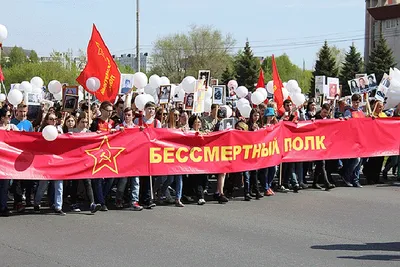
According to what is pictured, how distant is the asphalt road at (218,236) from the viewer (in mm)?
7602

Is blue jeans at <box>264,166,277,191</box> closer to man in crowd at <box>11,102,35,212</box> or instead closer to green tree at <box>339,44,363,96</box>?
man in crowd at <box>11,102,35,212</box>

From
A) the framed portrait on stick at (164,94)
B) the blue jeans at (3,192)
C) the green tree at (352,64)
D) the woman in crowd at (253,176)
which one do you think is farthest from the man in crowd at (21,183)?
the green tree at (352,64)

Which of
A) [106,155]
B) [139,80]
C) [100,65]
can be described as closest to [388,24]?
[139,80]

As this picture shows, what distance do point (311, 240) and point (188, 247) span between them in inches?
64.4

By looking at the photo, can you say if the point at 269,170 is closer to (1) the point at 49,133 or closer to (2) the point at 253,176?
(2) the point at 253,176

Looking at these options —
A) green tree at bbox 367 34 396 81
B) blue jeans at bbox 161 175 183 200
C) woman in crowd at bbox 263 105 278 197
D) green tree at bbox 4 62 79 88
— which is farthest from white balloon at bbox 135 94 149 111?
green tree at bbox 4 62 79 88

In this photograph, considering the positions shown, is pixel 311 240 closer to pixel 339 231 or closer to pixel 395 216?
pixel 339 231

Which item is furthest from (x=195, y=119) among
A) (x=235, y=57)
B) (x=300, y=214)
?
(x=235, y=57)

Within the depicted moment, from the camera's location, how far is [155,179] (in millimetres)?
11898

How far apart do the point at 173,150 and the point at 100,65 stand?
2.31 meters

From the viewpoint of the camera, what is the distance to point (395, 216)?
34.9ft

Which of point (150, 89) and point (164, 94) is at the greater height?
point (150, 89)

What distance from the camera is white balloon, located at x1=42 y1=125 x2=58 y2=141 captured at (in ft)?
34.0

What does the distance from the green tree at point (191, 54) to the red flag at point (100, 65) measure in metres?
68.4
